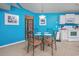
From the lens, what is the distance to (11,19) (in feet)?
21.6

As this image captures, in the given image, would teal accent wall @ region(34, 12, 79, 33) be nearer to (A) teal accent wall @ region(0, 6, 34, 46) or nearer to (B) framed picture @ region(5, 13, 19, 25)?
(A) teal accent wall @ region(0, 6, 34, 46)

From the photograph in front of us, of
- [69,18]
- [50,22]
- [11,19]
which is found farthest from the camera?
[50,22]

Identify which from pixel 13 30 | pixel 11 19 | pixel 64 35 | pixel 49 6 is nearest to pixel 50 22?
pixel 64 35

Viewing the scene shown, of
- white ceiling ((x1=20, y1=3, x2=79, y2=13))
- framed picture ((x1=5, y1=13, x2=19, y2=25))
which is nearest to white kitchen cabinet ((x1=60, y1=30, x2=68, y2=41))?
white ceiling ((x1=20, y1=3, x2=79, y2=13))

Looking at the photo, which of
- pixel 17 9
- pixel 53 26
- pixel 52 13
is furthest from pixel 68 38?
pixel 17 9

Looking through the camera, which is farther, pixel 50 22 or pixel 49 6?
pixel 50 22

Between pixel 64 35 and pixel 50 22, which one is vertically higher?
pixel 50 22

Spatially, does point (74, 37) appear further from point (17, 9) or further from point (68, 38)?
point (17, 9)

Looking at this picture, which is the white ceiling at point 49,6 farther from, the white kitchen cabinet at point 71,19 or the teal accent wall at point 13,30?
the white kitchen cabinet at point 71,19

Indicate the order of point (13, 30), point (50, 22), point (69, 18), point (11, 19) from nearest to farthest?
point (11, 19) < point (13, 30) < point (69, 18) < point (50, 22)

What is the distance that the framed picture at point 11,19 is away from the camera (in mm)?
6220

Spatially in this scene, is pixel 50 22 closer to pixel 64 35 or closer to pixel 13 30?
pixel 64 35

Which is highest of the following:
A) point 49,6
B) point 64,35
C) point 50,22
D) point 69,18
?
point 49,6

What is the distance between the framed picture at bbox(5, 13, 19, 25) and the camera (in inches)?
245
